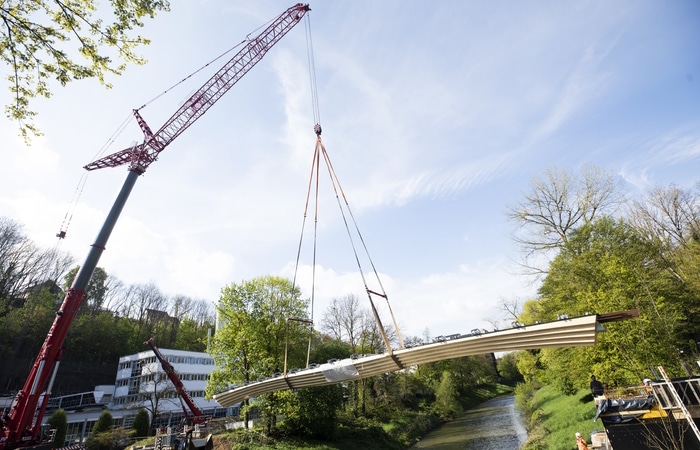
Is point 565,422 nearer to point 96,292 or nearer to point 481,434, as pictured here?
point 481,434

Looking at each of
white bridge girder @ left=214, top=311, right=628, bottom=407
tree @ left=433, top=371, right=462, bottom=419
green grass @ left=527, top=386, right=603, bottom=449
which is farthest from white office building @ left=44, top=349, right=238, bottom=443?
green grass @ left=527, top=386, right=603, bottom=449

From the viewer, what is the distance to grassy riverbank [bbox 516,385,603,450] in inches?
704

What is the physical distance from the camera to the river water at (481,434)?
2436 centimetres

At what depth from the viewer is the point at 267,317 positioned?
26.2 meters

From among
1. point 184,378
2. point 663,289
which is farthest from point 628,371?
point 184,378

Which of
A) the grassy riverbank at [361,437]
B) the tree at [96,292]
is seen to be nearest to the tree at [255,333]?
the grassy riverbank at [361,437]

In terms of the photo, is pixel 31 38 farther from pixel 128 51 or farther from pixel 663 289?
pixel 663 289

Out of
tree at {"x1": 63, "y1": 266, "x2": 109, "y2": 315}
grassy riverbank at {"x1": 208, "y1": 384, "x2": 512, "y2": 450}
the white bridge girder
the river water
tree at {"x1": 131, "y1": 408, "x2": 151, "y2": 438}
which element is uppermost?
tree at {"x1": 63, "y1": 266, "x2": 109, "y2": 315}

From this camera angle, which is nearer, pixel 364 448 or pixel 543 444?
pixel 543 444

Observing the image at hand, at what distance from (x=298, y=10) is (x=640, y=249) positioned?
1230 inches

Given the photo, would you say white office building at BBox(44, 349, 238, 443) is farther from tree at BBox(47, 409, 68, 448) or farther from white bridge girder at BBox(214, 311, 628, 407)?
white bridge girder at BBox(214, 311, 628, 407)

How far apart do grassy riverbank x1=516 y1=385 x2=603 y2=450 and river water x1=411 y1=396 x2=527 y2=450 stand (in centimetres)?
152

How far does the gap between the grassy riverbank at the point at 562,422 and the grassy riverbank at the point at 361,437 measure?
10.0 m

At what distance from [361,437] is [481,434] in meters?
10.5
